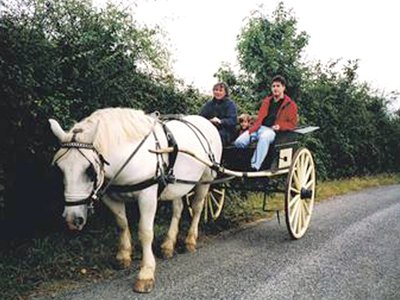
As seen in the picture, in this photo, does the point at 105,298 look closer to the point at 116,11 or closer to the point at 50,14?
the point at 50,14

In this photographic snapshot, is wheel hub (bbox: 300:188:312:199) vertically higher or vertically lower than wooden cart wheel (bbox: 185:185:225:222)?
higher

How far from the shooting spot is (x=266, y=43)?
13.8 meters

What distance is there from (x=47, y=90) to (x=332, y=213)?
20.1ft

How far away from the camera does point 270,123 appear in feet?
23.6

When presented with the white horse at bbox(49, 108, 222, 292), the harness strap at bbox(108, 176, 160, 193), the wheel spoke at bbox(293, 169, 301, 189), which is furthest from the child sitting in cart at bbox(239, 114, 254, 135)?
the harness strap at bbox(108, 176, 160, 193)

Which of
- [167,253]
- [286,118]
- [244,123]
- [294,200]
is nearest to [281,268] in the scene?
[167,253]

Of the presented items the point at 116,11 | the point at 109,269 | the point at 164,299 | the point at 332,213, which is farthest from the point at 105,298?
the point at 332,213

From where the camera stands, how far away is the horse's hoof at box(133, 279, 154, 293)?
4.58m

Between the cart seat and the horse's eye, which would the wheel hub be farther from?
the horse's eye

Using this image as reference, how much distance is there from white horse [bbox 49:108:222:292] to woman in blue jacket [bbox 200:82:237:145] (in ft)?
3.17

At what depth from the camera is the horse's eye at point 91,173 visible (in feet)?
14.1

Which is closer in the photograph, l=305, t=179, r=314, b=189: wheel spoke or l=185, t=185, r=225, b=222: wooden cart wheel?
l=305, t=179, r=314, b=189: wheel spoke

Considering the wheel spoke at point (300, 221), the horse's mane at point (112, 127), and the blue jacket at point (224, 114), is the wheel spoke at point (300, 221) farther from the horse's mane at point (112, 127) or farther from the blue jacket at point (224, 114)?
the horse's mane at point (112, 127)

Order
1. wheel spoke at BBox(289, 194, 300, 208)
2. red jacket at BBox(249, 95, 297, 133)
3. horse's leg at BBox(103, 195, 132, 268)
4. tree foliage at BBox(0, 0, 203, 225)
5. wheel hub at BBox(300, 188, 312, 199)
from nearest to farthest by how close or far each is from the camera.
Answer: tree foliage at BBox(0, 0, 203, 225) < horse's leg at BBox(103, 195, 132, 268) < wheel spoke at BBox(289, 194, 300, 208) < red jacket at BBox(249, 95, 297, 133) < wheel hub at BBox(300, 188, 312, 199)
